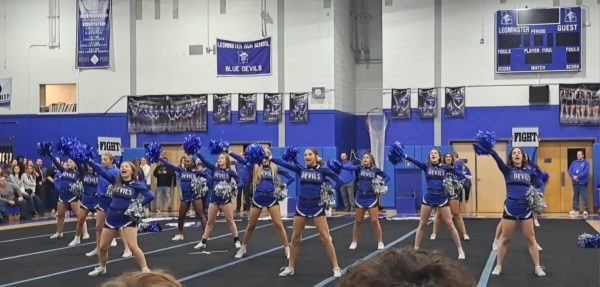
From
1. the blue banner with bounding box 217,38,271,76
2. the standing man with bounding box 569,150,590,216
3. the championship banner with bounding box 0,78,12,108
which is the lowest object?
the standing man with bounding box 569,150,590,216

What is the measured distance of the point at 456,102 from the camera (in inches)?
1000

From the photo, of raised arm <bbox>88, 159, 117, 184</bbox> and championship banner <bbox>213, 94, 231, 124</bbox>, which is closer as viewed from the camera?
raised arm <bbox>88, 159, 117, 184</bbox>

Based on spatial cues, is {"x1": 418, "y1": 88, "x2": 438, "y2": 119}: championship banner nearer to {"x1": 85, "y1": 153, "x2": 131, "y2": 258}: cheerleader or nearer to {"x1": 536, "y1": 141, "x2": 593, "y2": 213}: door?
{"x1": 536, "y1": 141, "x2": 593, "y2": 213}: door

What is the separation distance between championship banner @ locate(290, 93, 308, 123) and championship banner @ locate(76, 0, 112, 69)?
6941 millimetres

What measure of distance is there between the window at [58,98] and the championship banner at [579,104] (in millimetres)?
17050

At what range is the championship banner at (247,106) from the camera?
2634cm

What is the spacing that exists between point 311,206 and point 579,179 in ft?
49.9

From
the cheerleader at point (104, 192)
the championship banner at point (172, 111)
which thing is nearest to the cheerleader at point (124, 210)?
the cheerleader at point (104, 192)

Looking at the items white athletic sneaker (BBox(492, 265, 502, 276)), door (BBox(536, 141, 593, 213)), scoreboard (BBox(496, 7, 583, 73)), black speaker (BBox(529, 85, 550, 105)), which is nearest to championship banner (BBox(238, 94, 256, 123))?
scoreboard (BBox(496, 7, 583, 73))

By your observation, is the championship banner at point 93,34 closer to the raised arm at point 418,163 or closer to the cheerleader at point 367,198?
the cheerleader at point 367,198

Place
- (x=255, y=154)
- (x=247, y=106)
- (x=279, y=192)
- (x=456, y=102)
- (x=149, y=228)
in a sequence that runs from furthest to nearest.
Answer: (x=247, y=106)
(x=456, y=102)
(x=149, y=228)
(x=279, y=192)
(x=255, y=154)

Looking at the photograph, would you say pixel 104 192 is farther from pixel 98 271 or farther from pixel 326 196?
pixel 326 196

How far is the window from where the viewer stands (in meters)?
27.6

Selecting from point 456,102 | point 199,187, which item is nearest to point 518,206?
point 199,187
